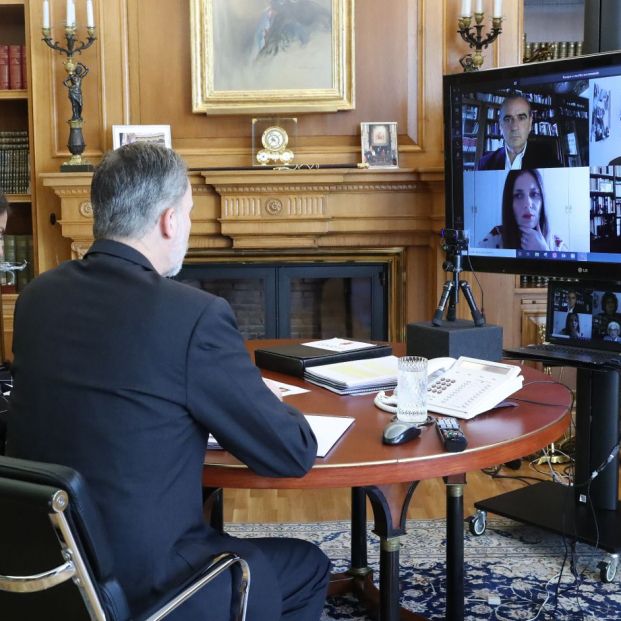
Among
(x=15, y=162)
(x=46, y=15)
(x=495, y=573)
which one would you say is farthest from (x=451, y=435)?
(x=15, y=162)

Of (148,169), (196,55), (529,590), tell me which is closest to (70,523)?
(148,169)

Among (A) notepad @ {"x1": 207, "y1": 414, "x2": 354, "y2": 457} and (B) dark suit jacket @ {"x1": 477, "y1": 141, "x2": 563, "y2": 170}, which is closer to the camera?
(A) notepad @ {"x1": 207, "y1": 414, "x2": 354, "y2": 457}

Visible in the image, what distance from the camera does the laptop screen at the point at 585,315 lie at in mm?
2779

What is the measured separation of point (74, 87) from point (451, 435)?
9.58 feet

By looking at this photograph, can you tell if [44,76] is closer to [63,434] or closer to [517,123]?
[517,123]

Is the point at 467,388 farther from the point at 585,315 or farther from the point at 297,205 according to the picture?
the point at 297,205

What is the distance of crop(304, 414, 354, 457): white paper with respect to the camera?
1680 mm

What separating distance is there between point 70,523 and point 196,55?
3.24 m

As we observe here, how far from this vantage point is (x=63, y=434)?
1.43m

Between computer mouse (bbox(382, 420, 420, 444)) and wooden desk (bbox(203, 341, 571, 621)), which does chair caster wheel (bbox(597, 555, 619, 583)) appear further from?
computer mouse (bbox(382, 420, 420, 444))

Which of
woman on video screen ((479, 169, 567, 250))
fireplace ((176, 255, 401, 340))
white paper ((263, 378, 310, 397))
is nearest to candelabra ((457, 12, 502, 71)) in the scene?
fireplace ((176, 255, 401, 340))

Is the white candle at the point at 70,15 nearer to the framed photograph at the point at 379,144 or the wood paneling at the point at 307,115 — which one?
the wood paneling at the point at 307,115

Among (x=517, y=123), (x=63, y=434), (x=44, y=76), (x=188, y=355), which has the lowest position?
(x=63, y=434)

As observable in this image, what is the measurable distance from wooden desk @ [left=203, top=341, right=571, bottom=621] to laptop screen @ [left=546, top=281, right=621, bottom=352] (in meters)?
0.52
